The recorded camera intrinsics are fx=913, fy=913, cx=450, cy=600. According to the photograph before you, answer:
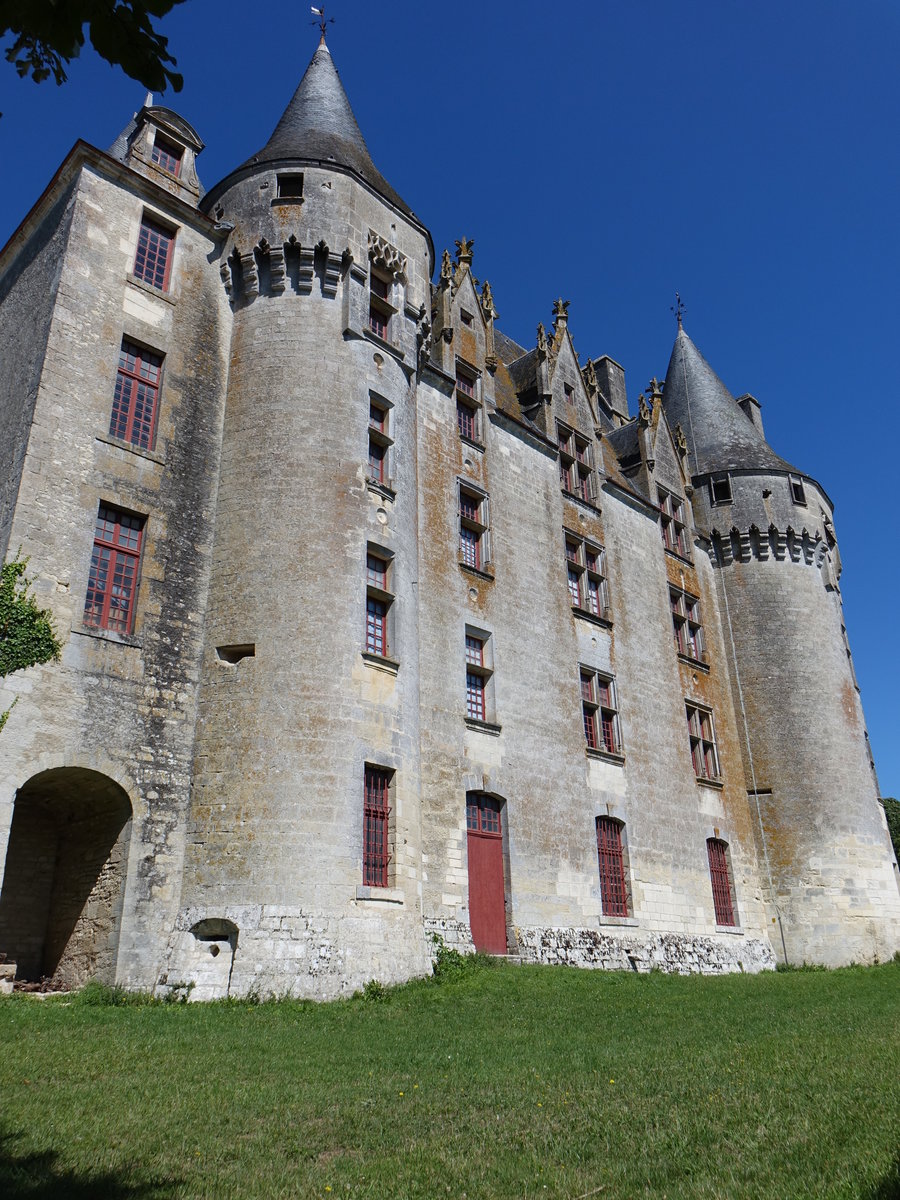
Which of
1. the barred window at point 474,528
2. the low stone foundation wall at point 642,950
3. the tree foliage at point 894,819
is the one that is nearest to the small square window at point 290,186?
the barred window at point 474,528

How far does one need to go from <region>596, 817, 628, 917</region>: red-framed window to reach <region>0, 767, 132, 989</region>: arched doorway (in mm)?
11762

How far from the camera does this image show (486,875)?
19.0 m

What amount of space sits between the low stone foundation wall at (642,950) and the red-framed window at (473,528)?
337 inches

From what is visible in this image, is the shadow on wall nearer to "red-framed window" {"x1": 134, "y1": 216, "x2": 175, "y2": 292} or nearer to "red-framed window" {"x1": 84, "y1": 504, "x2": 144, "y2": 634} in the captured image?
"red-framed window" {"x1": 84, "y1": 504, "x2": 144, "y2": 634}

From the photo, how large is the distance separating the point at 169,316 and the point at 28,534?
243 inches

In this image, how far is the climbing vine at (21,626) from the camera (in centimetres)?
1369

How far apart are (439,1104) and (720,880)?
21195 millimetres

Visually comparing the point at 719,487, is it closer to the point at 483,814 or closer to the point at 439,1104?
the point at 483,814

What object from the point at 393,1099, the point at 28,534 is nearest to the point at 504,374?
the point at 28,534

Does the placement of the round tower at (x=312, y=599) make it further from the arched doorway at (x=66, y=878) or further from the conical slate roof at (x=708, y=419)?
the conical slate roof at (x=708, y=419)

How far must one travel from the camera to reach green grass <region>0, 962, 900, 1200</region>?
542 cm

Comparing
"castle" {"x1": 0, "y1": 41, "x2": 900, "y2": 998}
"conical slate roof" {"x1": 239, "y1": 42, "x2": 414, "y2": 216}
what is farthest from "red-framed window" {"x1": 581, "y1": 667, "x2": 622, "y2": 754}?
"conical slate roof" {"x1": 239, "y1": 42, "x2": 414, "y2": 216}

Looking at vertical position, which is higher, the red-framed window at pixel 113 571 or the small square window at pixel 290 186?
the small square window at pixel 290 186

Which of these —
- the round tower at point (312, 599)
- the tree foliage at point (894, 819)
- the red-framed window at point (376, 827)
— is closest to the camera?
the round tower at point (312, 599)
